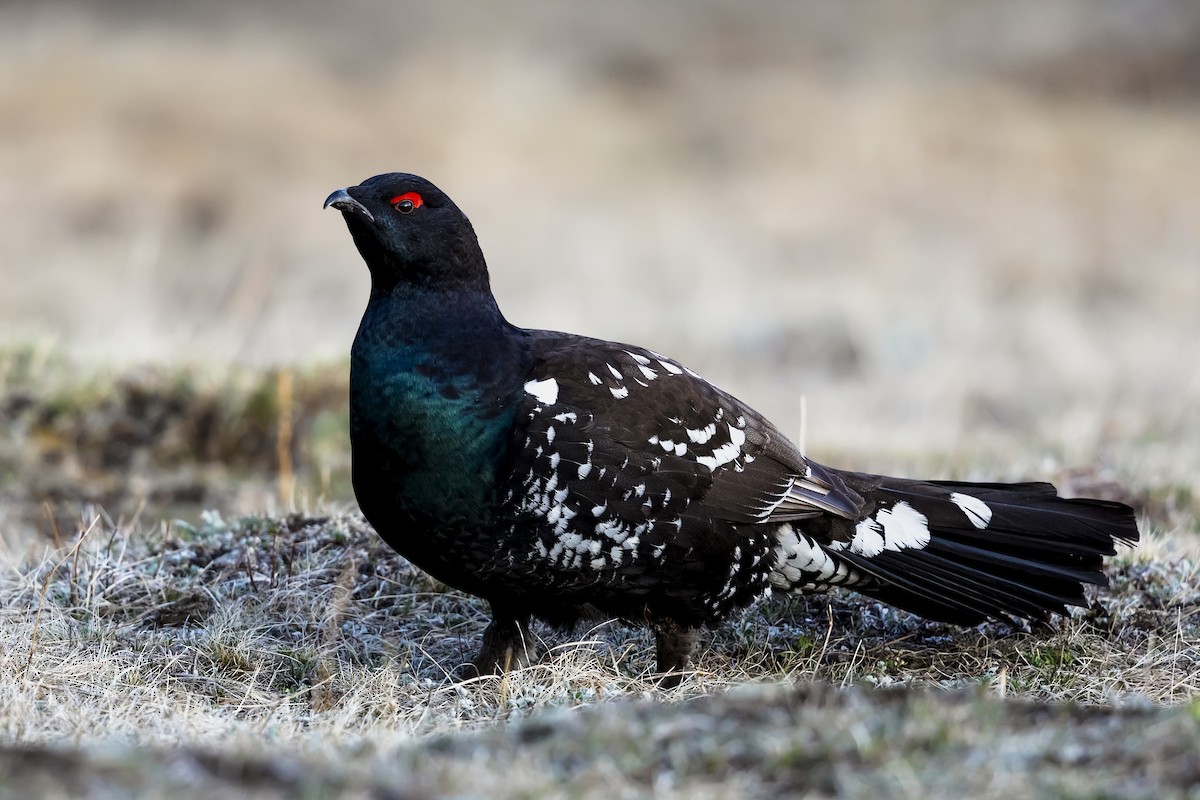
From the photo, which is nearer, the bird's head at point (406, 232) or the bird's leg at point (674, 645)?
the bird's head at point (406, 232)

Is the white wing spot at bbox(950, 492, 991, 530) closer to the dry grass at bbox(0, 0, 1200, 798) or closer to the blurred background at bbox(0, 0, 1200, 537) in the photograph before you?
the dry grass at bbox(0, 0, 1200, 798)

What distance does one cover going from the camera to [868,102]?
19922 millimetres

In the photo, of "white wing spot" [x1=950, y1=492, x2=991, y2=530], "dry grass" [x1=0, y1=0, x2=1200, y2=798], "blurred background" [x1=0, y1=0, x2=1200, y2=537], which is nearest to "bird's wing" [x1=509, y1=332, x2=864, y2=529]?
"white wing spot" [x1=950, y1=492, x2=991, y2=530]

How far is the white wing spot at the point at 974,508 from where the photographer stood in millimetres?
5191

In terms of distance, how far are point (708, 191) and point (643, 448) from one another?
14.2 metres

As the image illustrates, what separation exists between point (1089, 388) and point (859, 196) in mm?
6600

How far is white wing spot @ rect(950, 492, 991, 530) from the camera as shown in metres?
5.19

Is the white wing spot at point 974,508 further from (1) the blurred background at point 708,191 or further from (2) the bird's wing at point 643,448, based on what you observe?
(1) the blurred background at point 708,191

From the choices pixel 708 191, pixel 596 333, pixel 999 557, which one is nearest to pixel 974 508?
pixel 999 557

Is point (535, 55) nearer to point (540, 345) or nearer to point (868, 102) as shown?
point (868, 102)

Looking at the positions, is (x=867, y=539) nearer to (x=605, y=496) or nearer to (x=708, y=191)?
(x=605, y=496)

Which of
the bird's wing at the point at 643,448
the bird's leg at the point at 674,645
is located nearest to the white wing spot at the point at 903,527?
the bird's wing at the point at 643,448

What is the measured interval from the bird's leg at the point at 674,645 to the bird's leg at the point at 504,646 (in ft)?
1.59

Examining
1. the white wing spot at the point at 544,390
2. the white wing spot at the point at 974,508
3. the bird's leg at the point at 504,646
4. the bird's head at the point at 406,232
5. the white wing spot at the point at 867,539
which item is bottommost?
the bird's leg at the point at 504,646
